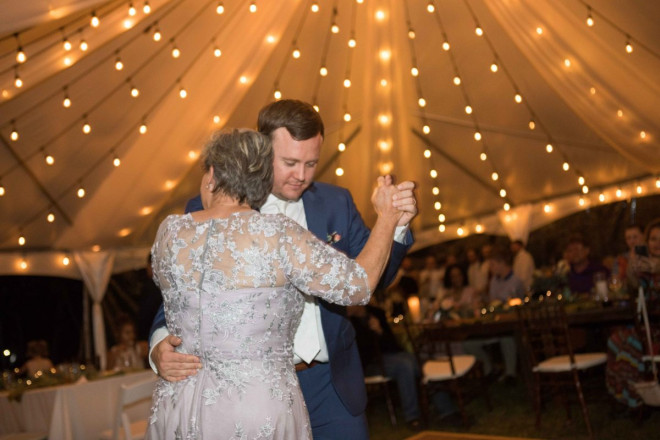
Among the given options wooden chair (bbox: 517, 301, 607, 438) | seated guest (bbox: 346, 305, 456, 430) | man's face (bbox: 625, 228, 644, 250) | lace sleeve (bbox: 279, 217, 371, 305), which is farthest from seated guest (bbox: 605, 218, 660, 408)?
lace sleeve (bbox: 279, 217, 371, 305)

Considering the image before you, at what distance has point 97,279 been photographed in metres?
8.32

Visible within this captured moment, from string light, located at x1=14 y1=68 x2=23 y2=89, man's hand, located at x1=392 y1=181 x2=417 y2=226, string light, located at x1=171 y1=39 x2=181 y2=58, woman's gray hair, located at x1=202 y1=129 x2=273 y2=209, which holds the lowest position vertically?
man's hand, located at x1=392 y1=181 x2=417 y2=226

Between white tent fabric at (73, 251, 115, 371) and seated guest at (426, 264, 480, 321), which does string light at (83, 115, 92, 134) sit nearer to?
white tent fabric at (73, 251, 115, 371)

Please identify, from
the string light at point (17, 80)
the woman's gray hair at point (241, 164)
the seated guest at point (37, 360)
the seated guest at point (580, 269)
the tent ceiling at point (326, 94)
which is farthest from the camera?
the seated guest at point (37, 360)

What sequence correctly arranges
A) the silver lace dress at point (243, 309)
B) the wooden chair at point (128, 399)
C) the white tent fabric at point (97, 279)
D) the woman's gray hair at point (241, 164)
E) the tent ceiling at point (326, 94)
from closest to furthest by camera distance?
1. the silver lace dress at point (243, 309)
2. the woman's gray hair at point (241, 164)
3. the wooden chair at point (128, 399)
4. the tent ceiling at point (326, 94)
5. the white tent fabric at point (97, 279)

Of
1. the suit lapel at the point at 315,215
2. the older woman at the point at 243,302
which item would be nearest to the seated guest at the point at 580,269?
the suit lapel at the point at 315,215

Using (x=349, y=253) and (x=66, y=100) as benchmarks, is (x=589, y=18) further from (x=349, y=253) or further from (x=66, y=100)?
(x=66, y=100)

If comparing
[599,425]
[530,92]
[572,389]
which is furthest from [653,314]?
[530,92]

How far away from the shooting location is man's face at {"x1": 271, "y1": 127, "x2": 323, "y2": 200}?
81.0 inches

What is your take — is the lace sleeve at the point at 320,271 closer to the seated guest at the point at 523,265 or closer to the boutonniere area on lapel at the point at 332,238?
the boutonniere area on lapel at the point at 332,238

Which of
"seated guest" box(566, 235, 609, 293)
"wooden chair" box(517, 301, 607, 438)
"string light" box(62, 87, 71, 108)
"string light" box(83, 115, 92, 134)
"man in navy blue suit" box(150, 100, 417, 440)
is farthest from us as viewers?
"seated guest" box(566, 235, 609, 293)

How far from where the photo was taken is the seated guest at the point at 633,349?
488cm

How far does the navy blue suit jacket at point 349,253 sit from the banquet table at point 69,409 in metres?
3.05

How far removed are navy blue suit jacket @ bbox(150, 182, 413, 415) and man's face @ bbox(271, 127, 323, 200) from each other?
91mm
